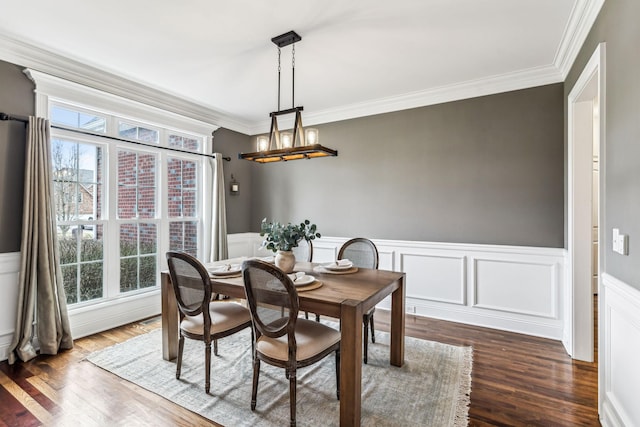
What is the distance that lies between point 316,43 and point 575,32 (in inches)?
78.1

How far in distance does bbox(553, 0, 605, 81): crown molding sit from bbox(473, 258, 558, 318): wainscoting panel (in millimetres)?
1894

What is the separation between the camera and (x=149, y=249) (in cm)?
396

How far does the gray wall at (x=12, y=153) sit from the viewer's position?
275 centimetres

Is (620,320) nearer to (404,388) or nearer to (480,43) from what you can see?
(404,388)

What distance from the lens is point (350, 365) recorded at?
6.18 feet

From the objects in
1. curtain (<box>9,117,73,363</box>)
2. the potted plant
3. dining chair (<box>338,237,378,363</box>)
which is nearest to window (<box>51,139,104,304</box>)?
curtain (<box>9,117,73,363</box>)

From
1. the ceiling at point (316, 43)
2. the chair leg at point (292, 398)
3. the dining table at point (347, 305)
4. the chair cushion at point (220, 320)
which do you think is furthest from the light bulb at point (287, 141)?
the chair leg at point (292, 398)

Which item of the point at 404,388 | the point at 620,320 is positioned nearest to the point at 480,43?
the point at 620,320

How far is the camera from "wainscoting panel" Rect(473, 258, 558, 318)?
3.27 m

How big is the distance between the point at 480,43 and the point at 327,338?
2672 mm

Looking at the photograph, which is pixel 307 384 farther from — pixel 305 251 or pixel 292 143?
pixel 292 143

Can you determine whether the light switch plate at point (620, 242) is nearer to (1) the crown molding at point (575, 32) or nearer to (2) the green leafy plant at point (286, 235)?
(1) the crown molding at point (575, 32)

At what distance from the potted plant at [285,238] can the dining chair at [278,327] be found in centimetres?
63

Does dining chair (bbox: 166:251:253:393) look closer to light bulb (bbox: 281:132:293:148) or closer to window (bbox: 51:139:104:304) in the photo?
light bulb (bbox: 281:132:293:148)
